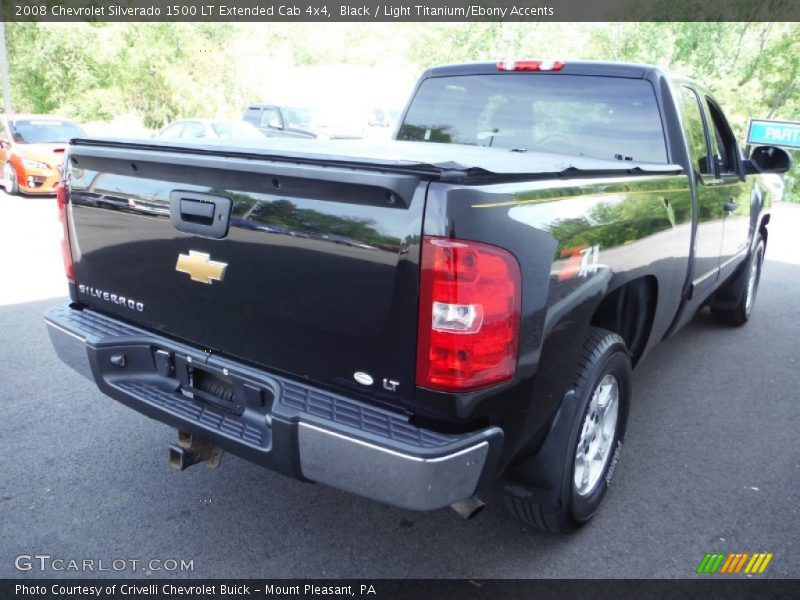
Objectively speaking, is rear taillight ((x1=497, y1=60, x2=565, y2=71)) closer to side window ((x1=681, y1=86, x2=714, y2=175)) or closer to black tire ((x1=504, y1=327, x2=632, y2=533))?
side window ((x1=681, y1=86, x2=714, y2=175))

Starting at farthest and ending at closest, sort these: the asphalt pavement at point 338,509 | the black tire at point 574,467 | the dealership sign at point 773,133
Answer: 1. the dealership sign at point 773,133
2. the asphalt pavement at point 338,509
3. the black tire at point 574,467

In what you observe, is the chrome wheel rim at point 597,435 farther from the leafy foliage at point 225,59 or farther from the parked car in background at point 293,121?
the leafy foliage at point 225,59

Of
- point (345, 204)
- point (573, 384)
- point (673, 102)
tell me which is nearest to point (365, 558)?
point (573, 384)

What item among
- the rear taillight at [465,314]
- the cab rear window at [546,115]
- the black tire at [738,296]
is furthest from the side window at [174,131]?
the rear taillight at [465,314]

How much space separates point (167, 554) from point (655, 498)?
88.7 inches

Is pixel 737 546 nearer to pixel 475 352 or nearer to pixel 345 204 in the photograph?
pixel 475 352

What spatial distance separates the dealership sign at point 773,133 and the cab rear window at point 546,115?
8.73m

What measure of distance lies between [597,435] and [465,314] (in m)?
1.32

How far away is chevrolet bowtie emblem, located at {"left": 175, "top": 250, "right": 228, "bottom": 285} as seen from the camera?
2.37 metres

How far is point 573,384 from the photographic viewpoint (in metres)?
2.49

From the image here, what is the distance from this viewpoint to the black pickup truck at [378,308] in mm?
1973

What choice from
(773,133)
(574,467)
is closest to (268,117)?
(773,133)

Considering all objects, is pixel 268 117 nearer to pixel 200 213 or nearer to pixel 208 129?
pixel 208 129

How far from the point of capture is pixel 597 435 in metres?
2.92
